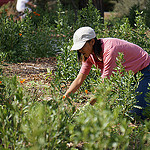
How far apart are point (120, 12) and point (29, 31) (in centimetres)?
748

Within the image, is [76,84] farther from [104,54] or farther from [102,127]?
[102,127]

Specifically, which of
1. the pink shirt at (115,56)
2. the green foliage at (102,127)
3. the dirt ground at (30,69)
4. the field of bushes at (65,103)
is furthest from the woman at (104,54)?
the dirt ground at (30,69)

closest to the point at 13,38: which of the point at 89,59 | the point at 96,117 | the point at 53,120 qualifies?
the point at 89,59

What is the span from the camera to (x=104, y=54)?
304 centimetres

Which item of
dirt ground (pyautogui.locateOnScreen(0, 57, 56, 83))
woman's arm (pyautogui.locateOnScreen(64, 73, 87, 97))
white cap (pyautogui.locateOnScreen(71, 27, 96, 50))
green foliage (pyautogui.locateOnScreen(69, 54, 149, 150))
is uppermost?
white cap (pyautogui.locateOnScreen(71, 27, 96, 50))

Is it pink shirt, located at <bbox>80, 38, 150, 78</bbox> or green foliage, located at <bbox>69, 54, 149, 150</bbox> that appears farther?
pink shirt, located at <bbox>80, 38, 150, 78</bbox>

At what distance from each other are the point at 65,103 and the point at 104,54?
75 cm

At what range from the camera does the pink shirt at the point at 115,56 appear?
298 centimetres

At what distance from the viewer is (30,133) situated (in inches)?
73.9

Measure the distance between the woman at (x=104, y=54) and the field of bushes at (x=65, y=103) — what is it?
5.7 inches

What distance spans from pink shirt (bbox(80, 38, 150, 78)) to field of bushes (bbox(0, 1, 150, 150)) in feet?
0.44

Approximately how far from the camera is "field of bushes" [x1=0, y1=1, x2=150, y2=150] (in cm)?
182

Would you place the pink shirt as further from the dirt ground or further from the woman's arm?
the dirt ground

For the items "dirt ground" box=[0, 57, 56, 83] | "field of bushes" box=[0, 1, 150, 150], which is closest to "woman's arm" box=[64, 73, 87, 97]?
"field of bushes" box=[0, 1, 150, 150]
